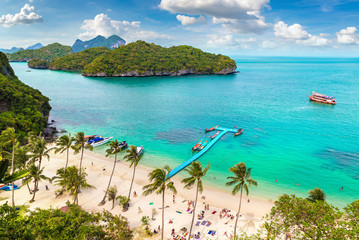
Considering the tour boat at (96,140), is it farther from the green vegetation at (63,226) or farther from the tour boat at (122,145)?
the green vegetation at (63,226)

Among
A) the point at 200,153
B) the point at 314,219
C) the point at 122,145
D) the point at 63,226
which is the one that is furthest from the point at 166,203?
the point at 122,145

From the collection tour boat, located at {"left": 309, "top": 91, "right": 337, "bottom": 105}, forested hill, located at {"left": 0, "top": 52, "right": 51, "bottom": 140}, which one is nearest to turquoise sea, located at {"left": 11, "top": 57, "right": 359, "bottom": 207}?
tour boat, located at {"left": 309, "top": 91, "right": 337, "bottom": 105}

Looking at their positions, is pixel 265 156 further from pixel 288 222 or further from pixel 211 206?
pixel 288 222

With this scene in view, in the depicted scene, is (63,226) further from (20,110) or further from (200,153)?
(20,110)

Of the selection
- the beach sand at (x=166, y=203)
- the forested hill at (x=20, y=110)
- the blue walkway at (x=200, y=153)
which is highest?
the forested hill at (x=20, y=110)

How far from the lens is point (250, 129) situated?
2707 inches

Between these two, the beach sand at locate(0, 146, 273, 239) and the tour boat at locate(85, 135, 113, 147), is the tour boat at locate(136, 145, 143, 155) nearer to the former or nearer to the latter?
the beach sand at locate(0, 146, 273, 239)

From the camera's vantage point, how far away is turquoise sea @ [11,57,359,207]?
43.8 meters

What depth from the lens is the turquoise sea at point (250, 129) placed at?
1723 inches

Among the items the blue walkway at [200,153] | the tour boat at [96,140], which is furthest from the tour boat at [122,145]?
the blue walkway at [200,153]

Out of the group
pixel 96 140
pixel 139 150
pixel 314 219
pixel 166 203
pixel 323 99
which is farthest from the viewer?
pixel 323 99

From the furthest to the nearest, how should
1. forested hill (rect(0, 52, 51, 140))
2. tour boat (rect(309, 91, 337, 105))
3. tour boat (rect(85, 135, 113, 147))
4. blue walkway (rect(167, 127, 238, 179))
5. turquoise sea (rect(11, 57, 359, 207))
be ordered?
tour boat (rect(309, 91, 337, 105)) → tour boat (rect(85, 135, 113, 147)) → forested hill (rect(0, 52, 51, 140)) → blue walkway (rect(167, 127, 238, 179)) → turquoise sea (rect(11, 57, 359, 207))

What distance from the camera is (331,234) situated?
60.5 ft

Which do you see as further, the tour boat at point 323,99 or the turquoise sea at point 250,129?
the tour boat at point 323,99
